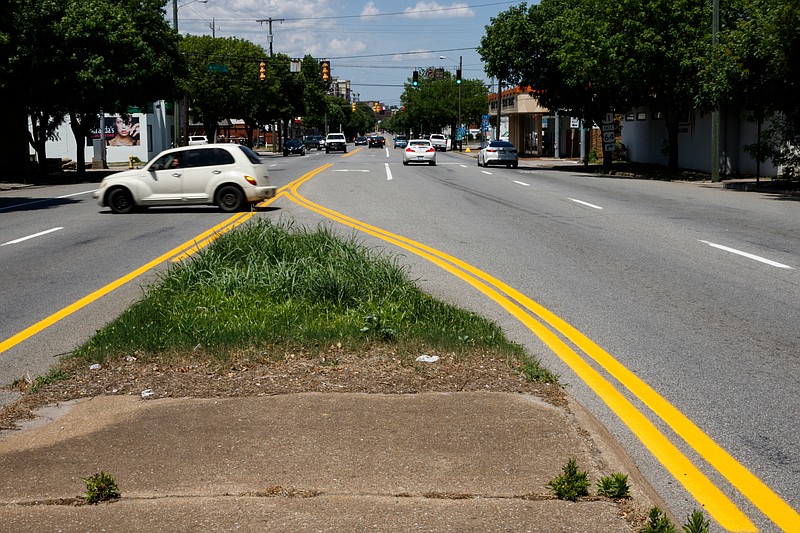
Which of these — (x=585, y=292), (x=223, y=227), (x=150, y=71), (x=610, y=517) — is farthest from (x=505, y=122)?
(x=610, y=517)

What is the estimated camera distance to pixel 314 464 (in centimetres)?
464

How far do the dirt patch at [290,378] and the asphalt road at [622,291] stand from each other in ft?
1.85

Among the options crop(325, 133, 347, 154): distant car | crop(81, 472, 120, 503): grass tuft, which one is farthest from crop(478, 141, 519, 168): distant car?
crop(81, 472, 120, 503): grass tuft

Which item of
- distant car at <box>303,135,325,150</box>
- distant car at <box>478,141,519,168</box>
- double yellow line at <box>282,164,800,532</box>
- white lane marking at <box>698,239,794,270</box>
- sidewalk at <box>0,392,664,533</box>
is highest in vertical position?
distant car at <box>303,135,325,150</box>

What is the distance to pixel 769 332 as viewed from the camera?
819 centimetres

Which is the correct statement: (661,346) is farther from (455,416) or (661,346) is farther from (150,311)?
(150,311)

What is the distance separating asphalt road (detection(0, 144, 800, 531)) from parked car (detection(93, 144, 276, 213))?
0.43 meters

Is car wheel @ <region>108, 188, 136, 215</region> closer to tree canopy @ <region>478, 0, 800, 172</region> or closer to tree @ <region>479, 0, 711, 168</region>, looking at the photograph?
tree canopy @ <region>478, 0, 800, 172</region>

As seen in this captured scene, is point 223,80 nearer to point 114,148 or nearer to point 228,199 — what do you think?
point 114,148

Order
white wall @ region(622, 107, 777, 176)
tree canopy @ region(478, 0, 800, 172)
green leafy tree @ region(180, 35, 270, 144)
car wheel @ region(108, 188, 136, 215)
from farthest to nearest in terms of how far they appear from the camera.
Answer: green leafy tree @ region(180, 35, 270, 144) → white wall @ region(622, 107, 777, 176) → tree canopy @ region(478, 0, 800, 172) → car wheel @ region(108, 188, 136, 215)

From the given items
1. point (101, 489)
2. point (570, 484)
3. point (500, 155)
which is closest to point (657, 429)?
point (570, 484)

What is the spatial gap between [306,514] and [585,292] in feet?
21.9

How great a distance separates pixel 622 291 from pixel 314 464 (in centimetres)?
629

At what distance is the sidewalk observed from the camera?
400cm
